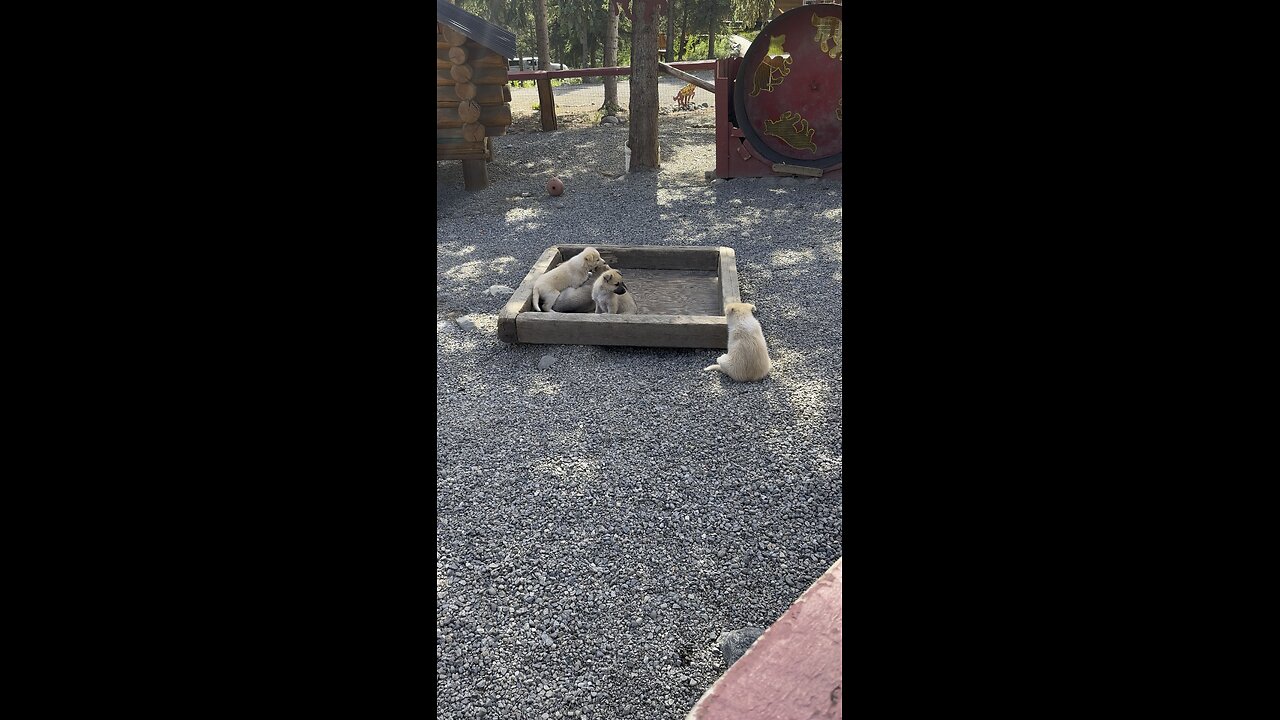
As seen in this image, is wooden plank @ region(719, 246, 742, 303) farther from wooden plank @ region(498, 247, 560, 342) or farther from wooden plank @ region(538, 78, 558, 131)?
wooden plank @ region(538, 78, 558, 131)

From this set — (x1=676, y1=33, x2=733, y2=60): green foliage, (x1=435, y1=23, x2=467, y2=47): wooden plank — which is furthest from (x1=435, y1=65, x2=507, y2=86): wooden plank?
(x1=676, y1=33, x2=733, y2=60): green foliage

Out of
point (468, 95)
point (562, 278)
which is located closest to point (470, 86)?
point (468, 95)

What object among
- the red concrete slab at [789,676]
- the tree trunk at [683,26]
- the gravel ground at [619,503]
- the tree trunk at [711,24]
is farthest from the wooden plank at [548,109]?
the tree trunk at [711,24]

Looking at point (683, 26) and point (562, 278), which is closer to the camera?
point (562, 278)

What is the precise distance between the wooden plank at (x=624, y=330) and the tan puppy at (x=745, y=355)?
0.85 ft

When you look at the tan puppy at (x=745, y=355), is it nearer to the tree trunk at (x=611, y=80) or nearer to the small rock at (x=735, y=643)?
the small rock at (x=735, y=643)

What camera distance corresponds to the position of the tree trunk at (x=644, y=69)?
1045cm

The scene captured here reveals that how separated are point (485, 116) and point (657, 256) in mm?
4039

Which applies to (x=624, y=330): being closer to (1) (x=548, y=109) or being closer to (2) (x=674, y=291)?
(2) (x=674, y=291)

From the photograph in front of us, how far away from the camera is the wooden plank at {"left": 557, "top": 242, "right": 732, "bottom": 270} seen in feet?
23.6

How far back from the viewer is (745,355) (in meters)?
4.87
